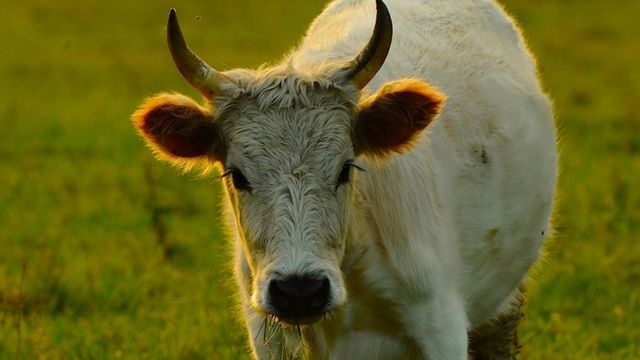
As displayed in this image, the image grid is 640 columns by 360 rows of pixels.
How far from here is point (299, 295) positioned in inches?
182

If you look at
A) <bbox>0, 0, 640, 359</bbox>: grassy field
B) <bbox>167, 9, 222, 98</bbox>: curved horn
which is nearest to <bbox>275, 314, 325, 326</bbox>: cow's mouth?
<bbox>167, 9, 222, 98</bbox>: curved horn

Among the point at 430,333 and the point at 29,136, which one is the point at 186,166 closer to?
the point at 430,333

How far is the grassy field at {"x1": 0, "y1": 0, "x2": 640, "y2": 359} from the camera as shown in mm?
7875

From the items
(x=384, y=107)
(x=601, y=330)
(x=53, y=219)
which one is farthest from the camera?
(x=53, y=219)

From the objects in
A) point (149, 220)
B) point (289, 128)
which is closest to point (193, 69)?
point (289, 128)

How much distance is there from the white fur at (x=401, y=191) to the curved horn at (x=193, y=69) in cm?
7

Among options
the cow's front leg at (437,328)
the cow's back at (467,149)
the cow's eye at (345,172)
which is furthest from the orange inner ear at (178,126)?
the cow's front leg at (437,328)

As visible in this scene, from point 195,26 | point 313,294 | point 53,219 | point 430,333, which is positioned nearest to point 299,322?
point 313,294

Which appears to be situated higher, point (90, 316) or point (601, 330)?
point (90, 316)

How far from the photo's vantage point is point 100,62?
20.1m

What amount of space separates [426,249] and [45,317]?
11.4 ft

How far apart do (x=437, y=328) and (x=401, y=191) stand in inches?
23.0

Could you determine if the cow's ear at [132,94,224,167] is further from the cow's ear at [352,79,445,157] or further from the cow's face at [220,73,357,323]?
the cow's ear at [352,79,445,157]

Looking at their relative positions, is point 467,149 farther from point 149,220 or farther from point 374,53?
point 149,220
